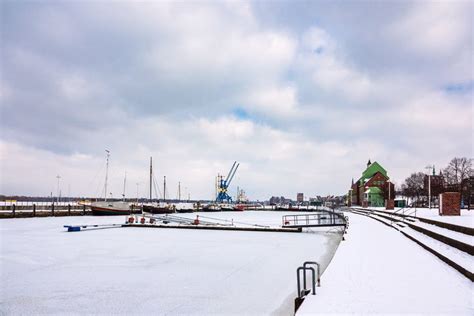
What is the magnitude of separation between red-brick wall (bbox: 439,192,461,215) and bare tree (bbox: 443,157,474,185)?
176 feet

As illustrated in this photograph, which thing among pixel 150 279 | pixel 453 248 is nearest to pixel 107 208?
pixel 150 279

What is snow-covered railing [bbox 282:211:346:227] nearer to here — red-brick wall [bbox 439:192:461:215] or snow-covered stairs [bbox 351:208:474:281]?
red-brick wall [bbox 439:192:461:215]

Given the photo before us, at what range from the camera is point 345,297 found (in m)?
8.53

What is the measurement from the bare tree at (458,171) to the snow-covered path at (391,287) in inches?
2752

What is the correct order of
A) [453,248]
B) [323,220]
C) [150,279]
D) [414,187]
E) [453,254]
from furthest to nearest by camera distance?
[414,187] → [323,220] → [150,279] → [453,248] → [453,254]

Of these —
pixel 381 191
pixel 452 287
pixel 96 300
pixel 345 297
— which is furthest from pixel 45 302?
pixel 381 191

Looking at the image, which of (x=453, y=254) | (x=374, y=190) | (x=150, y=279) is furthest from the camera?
(x=374, y=190)

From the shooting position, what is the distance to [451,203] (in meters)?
24.9

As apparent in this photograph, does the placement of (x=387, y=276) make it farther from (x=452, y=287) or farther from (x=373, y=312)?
(x=373, y=312)

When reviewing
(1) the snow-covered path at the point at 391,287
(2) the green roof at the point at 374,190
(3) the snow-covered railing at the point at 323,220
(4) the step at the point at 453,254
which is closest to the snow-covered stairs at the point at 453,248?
(4) the step at the point at 453,254

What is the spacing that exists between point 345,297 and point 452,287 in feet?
10.2

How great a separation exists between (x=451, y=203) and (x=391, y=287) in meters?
19.6

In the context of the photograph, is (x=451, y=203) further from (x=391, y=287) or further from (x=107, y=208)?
(x=107, y=208)

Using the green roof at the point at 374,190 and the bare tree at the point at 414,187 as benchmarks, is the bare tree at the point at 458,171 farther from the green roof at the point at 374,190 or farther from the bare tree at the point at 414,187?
the green roof at the point at 374,190
